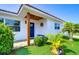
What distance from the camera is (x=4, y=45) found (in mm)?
5168

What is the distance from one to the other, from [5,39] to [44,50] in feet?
4.21

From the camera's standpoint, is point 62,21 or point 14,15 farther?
point 14,15

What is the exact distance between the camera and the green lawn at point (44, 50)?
207 inches

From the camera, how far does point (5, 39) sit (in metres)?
5.18

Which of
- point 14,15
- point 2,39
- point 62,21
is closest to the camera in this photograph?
point 2,39

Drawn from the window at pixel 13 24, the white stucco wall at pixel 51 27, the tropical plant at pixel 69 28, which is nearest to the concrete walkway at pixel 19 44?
the window at pixel 13 24

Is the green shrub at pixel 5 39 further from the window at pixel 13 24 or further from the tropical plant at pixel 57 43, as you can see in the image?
the tropical plant at pixel 57 43

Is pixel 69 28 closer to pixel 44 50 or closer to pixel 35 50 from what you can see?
pixel 44 50

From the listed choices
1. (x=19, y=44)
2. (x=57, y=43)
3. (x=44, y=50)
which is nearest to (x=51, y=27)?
(x=57, y=43)

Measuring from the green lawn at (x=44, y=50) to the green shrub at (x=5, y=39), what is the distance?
0.31 meters

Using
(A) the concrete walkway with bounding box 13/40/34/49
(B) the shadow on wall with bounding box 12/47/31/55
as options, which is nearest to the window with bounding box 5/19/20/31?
(A) the concrete walkway with bounding box 13/40/34/49

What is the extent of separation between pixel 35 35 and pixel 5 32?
3.26ft
